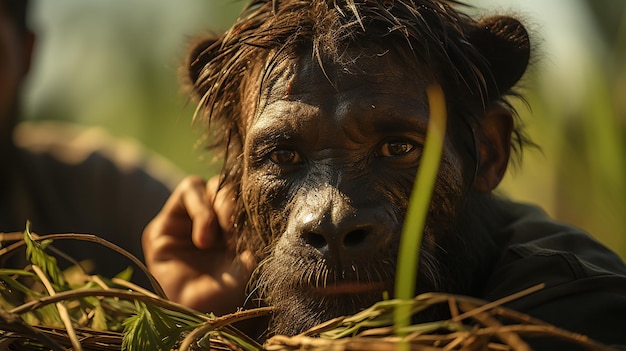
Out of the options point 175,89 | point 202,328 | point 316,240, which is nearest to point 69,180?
point 175,89

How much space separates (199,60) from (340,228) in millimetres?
1132

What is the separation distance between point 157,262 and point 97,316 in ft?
2.11

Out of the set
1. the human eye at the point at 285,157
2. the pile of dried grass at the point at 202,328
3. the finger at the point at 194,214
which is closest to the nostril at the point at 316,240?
the pile of dried grass at the point at 202,328

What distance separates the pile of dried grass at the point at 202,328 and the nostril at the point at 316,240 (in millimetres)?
214

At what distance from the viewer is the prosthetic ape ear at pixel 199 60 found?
317cm

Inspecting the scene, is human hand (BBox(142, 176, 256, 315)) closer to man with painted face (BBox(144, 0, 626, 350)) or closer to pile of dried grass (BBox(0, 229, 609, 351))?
man with painted face (BBox(144, 0, 626, 350))

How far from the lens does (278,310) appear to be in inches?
102

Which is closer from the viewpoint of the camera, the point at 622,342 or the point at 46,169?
the point at 622,342

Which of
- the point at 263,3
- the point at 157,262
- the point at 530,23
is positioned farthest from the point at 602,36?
the point at 157,262

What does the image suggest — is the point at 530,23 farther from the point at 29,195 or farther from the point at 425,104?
the point at 29,195

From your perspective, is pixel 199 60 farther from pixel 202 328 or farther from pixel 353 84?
pixel 202 328

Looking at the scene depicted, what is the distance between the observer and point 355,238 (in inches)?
93.7

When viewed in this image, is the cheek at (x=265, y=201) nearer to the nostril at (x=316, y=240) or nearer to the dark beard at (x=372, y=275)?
the dark beard at (x=372, y=275)

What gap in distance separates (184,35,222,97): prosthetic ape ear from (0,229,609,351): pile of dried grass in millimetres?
775
